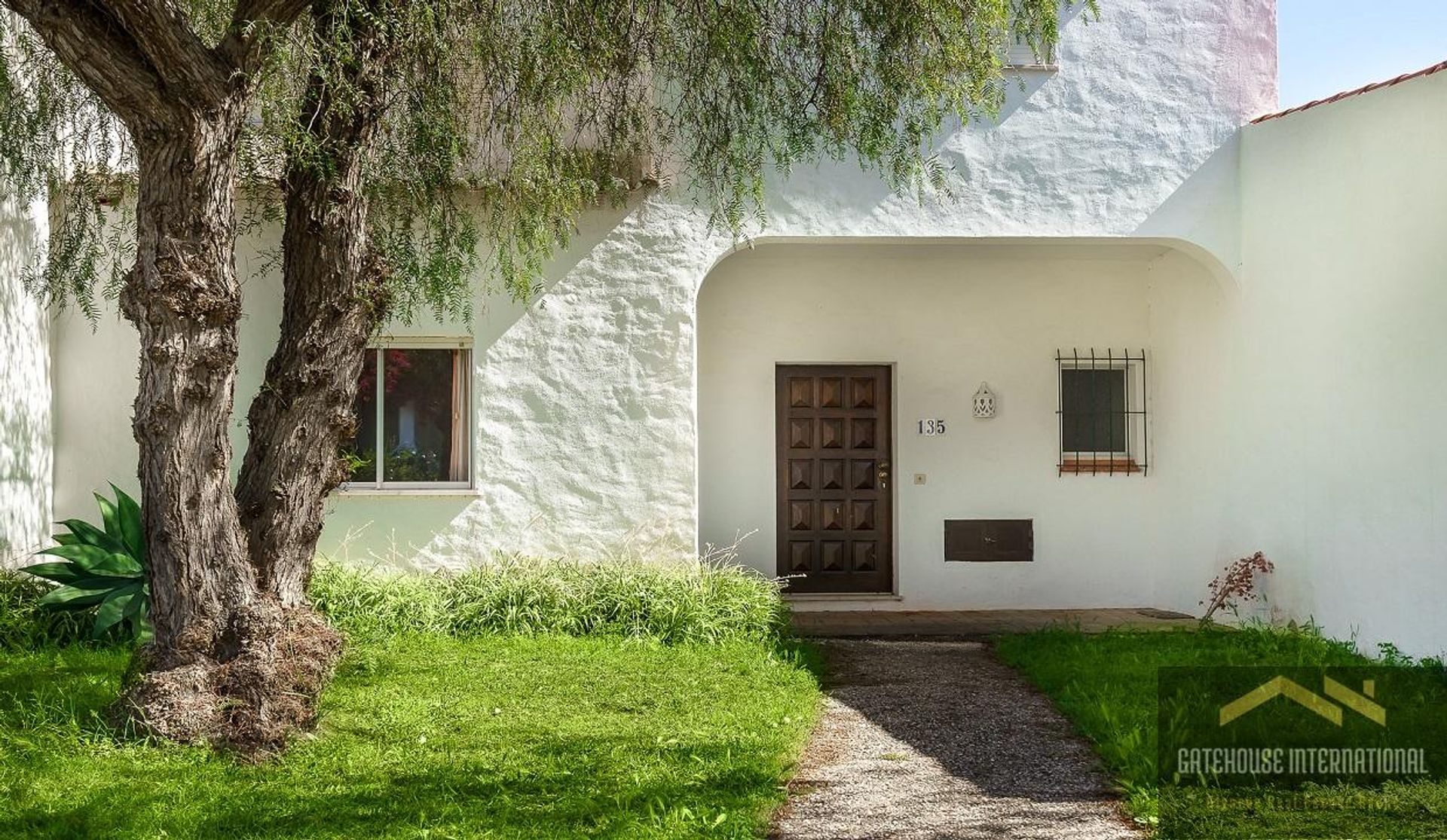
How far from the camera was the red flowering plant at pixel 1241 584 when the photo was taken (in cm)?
975

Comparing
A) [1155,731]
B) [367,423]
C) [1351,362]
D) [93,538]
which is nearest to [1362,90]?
[1351,362]

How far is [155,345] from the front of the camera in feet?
18.4

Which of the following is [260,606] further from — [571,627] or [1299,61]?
[1299,61]

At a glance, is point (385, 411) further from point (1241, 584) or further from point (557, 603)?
point (1241, 584)

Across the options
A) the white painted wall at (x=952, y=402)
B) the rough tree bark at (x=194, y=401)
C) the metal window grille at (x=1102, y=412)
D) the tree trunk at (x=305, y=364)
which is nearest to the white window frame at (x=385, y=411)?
the white painted wall at (x=952, y=402)

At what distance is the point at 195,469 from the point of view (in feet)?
18.7

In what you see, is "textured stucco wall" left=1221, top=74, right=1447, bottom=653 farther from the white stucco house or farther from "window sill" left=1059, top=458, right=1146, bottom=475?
"window sill" left=1059, top=458, right=1146, bottom=475

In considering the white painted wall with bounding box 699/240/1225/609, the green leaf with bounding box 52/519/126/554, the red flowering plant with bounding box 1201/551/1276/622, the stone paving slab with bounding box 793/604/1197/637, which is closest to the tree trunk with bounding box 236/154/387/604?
the green leaf with bounding box 52/519/126/554

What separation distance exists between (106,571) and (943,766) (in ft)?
17.9

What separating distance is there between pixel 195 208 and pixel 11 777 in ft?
7.95

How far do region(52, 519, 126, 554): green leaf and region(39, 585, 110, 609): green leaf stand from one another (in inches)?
12.3

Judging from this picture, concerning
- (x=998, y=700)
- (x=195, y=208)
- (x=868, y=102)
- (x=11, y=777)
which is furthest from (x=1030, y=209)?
(x=11, y=777)

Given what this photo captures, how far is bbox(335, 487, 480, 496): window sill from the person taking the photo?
958 cm

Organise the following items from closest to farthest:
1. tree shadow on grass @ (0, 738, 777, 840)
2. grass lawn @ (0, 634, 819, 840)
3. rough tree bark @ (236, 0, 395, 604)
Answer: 1. tree shadow on grass @ (0, 738, 777, 840)
2. grass lawn @ (0, 634, 819, 840)
3. rough tree bark @ (236, 0, 395, 604)
